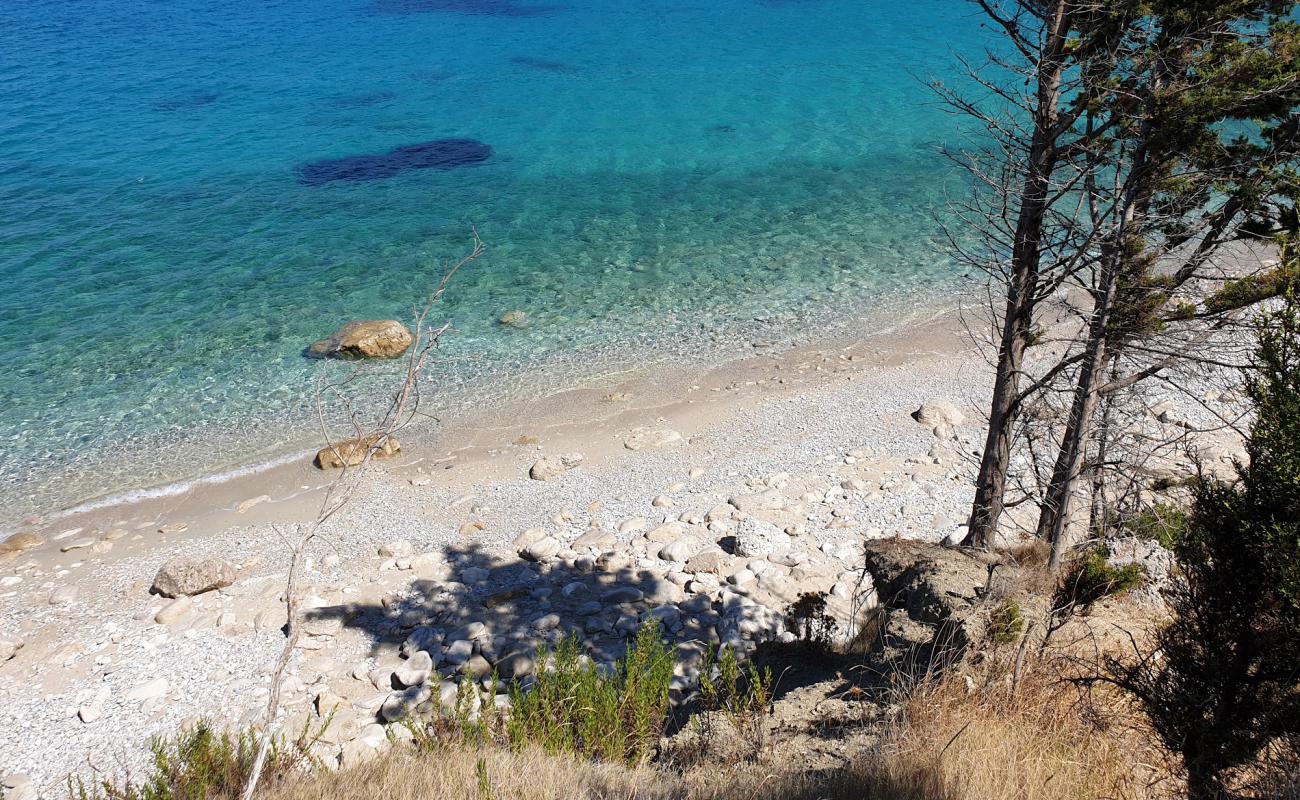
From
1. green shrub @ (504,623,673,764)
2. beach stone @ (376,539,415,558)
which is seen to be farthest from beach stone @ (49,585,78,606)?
green shrub @ (504,623,673,764)

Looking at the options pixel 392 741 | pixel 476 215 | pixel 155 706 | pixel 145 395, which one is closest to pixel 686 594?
pixel 392 741

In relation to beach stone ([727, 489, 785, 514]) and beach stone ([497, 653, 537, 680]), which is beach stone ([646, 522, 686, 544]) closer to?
beach stone ([727, 489, 785, 514])

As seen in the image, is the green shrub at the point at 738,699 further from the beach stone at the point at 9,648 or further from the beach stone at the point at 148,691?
the beach stone at the point at 9,648

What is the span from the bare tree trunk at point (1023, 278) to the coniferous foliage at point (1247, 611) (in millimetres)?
2471

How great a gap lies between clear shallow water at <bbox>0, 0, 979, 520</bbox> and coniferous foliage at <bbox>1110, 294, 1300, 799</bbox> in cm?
859

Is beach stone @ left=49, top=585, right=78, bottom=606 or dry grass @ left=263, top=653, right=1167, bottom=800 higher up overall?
dry grass @ left=263, top=653, right=1167, bottom=800

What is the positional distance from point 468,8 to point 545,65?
12579 millimetres

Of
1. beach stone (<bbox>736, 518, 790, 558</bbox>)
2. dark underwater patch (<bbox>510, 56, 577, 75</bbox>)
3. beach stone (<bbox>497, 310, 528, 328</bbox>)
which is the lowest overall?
beach stone (<bbox>736, 518, 790, 558</bbox>)

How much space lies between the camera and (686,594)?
29.2 feet

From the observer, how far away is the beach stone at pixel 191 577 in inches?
372

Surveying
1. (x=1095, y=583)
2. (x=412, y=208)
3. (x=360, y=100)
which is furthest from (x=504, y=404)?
(x=360, y=100)

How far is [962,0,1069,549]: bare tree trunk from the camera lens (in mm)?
6676

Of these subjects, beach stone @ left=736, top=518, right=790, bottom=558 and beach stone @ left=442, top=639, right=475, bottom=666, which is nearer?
beach stone @ left=442, top=639, right=475, bottom=666

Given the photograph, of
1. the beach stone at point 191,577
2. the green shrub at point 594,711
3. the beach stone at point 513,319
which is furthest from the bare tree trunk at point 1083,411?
the beach stone at point 513,319
